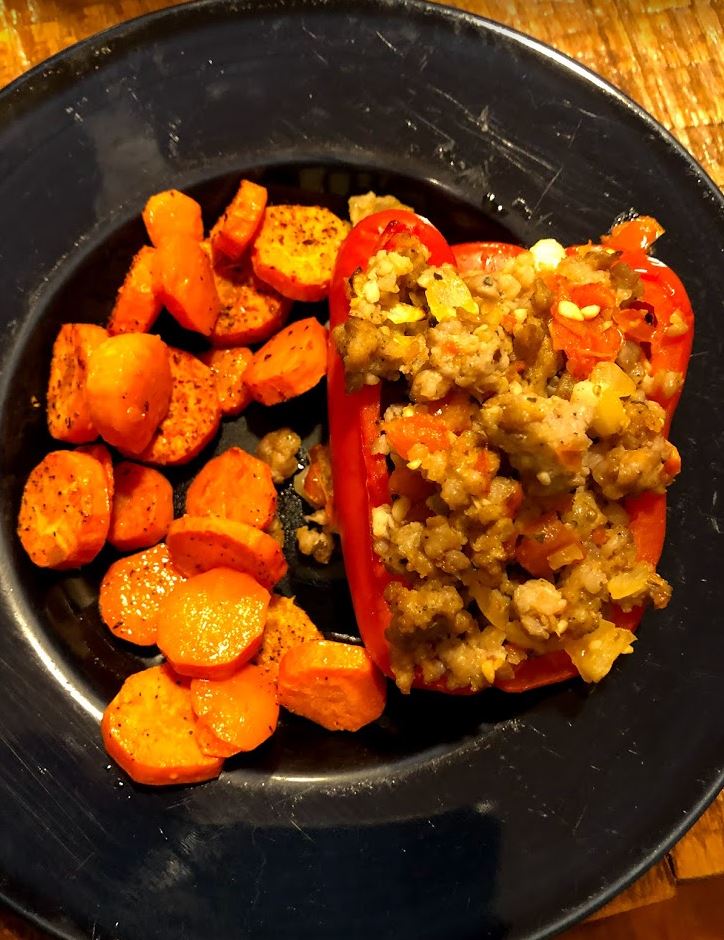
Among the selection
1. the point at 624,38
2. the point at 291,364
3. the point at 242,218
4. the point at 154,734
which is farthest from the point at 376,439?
the point at 624,38

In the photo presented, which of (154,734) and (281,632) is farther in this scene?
(281,632)

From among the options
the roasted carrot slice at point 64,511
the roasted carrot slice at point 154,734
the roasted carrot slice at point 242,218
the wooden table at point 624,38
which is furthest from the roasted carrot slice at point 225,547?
the wooden table at point 624,38

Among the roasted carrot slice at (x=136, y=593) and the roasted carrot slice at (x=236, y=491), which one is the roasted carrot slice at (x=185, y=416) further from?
the roasted carrot slice at (x=136, y=593)

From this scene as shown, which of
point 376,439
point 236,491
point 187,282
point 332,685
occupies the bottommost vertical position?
point 332,685

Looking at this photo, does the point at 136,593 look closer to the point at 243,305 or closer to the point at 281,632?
the point at 281,632

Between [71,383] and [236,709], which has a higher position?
[71,383]
